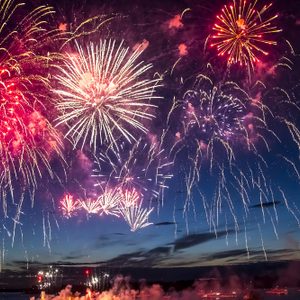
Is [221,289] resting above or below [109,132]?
below

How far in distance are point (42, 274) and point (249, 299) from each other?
28.3 metres

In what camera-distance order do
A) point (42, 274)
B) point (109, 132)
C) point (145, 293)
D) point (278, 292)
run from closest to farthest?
point (109, 132) < point (42, 274) < point (145, 293) < point (278, 292)

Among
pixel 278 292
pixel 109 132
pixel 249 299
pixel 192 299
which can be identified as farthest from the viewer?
pixel 278 292

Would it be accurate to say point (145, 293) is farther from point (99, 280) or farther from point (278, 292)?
point (99, 280)

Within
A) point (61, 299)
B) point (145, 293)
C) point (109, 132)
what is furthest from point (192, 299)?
point (109, 132)

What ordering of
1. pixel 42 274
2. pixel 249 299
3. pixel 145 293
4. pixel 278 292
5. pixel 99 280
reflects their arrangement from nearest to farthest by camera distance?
pixel 249 299 < pixel 42 274 < pixel 99 280 < pixel 145 293 < pixel 278 292

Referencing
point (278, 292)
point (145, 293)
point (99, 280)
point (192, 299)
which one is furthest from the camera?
point (278, 292)

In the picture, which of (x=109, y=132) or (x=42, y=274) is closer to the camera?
(x=109, y=132)

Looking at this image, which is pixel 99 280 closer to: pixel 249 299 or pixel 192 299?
pixel 249 299

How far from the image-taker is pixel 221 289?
169m

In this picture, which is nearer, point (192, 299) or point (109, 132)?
point (109, 132)

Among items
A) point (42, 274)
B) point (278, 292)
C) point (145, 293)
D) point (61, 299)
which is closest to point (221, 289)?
point (278, 292)

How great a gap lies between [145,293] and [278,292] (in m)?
47.9

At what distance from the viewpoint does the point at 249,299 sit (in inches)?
1775
